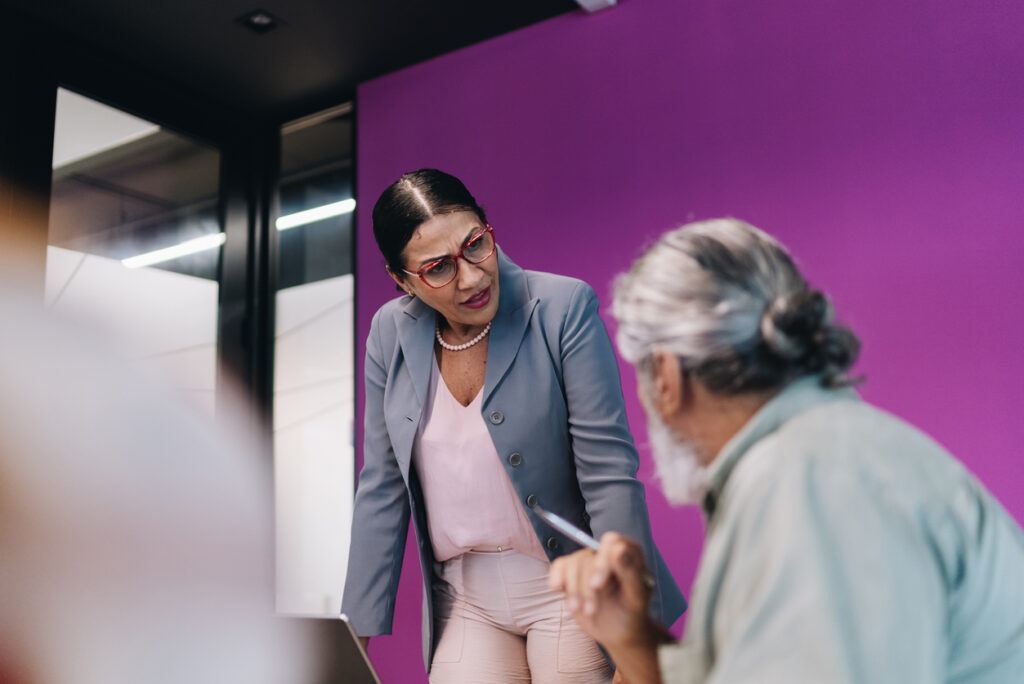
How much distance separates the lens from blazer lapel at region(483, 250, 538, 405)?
1.64 meters

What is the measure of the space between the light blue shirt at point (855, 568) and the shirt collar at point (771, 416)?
26 mm

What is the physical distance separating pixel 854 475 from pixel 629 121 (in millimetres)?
2471

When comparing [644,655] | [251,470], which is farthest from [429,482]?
[251,470]

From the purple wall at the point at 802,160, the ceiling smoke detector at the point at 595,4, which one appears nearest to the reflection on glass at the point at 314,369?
the purple wall at the point at 802,160

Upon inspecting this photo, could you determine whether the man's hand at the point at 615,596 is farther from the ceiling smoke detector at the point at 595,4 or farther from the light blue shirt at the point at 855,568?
the ceiling smoke detector at the point at 595,4

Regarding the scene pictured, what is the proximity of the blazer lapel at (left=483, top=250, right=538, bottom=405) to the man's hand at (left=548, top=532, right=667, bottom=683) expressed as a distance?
685 mm

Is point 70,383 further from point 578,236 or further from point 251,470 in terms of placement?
point 578,236

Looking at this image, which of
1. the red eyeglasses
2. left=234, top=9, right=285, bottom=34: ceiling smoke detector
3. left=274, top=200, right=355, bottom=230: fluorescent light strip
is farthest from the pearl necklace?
left=274, top=200, right=355, bottom=230: fluorescent light strip

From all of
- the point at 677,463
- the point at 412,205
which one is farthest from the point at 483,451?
the point at 677,463

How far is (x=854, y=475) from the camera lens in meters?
0.71

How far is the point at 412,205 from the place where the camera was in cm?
170

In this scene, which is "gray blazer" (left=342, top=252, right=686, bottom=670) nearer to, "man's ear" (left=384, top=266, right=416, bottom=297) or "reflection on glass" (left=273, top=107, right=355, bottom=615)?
"man's ear" (left=384, top=266, right=416, bottom=297)

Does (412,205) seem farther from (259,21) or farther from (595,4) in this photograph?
(259,21)

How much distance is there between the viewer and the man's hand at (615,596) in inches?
36.8
